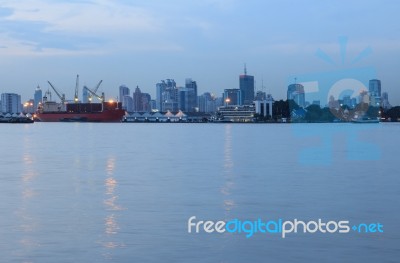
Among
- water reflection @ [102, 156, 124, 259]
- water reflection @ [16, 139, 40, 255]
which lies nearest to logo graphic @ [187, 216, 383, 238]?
water reflection @ [102, 156, 124, 259]

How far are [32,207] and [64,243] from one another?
5.68 meters

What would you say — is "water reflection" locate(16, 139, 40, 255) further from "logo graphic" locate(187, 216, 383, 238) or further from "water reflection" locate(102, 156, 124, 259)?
"logo graphic" locate(187, 216, 383, 238)

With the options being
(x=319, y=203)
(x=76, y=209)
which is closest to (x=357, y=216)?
(x=319, y=203)

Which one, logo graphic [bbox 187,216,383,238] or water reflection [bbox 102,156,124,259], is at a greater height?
water reflection [bbox 102,156,124,259]

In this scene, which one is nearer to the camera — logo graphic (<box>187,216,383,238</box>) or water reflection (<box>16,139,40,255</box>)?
water reflection (<box>16,139,40,255</box>)

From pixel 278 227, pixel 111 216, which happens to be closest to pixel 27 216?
pixel 111 216

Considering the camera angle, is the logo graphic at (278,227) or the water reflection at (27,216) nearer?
the water reflection at (27,216)

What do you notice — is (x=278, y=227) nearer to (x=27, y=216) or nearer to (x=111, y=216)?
(x=111, y=216)

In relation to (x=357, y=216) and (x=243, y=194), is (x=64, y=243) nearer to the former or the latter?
(x=357, y=216)

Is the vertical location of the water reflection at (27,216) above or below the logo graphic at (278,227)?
above

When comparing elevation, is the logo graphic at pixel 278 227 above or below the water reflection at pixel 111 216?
below

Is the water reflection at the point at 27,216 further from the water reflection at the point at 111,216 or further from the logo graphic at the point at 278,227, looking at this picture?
the logo graphic at the point at 278,227

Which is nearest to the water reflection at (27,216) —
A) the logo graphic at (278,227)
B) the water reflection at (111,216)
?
the water reflection at (111,216)

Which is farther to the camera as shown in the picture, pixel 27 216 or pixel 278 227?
pixel 27 216
